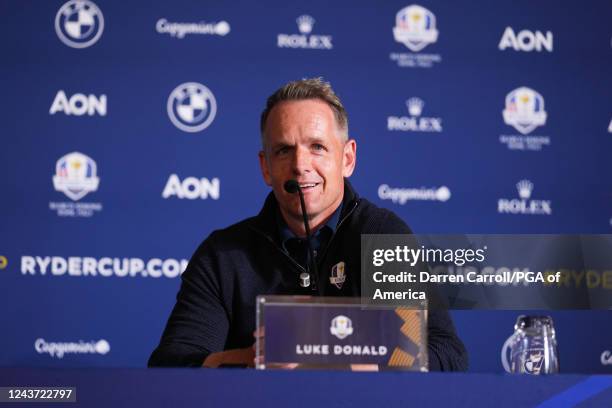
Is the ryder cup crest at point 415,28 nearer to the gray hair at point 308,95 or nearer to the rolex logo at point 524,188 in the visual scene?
the rolex logo at point 524,188

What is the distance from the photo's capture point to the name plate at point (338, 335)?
1.15 meters

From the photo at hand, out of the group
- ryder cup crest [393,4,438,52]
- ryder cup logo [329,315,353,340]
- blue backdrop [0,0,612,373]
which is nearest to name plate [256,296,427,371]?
ryder cup logo [329,315,353,340]

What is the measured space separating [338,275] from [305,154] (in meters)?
0.31

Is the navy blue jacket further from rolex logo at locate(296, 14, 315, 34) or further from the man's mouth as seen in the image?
rolex logo at locate(296, 14, 315, 34)

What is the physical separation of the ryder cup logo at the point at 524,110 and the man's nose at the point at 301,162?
185 centimetres

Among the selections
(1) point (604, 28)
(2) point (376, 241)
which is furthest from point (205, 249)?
(1) point (604, 28)

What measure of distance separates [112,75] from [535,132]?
1.82 m

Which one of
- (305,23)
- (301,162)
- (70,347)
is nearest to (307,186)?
(301,162)

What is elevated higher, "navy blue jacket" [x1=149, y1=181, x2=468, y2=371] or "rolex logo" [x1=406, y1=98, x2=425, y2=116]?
"rolex logo" [x1=406, y1=98, x2=425, y2=116]

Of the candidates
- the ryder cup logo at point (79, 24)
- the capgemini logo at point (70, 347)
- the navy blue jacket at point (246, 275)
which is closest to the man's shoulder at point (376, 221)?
the navy blue jacket at point (246, 275)

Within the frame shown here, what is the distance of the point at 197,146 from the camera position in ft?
11.6

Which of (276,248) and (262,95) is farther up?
→ (262,95)

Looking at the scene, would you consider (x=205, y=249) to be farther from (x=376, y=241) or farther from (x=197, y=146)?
(x=197, y=146)

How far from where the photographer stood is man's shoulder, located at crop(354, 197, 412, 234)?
2.00 m
